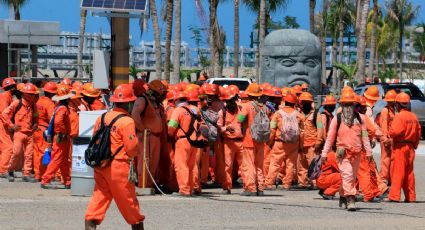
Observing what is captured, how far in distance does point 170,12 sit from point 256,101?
87.6 feet

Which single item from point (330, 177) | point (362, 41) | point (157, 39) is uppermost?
point (157, 39)

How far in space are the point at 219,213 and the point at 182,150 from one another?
2.57m

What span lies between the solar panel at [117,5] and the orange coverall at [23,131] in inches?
103

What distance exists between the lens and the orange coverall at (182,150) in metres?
18.6

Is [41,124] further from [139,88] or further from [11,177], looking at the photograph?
[139,88]

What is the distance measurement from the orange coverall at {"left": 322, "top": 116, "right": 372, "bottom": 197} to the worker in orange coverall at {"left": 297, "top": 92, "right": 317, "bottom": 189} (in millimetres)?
3813

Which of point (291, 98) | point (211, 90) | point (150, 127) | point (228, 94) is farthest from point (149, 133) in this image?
point (291, 98)

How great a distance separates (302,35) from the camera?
38.0 metres

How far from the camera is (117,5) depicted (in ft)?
64.3

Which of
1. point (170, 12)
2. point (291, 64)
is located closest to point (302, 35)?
point (291, 64)

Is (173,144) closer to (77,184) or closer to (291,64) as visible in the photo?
(77,184)

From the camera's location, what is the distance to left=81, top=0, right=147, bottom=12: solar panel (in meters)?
19.5

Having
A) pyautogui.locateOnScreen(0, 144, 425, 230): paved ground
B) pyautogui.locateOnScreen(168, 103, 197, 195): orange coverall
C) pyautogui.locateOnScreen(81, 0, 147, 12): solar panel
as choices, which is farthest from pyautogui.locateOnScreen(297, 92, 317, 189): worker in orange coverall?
pyautogui.locateOnScreen(81, 0, 147, 12): solar panel

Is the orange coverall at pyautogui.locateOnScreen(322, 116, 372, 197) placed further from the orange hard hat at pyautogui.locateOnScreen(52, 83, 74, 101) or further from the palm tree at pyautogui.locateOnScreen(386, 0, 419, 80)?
the palm tree at pyautogui.locateOnScreen(386, 0, 419, 80)
